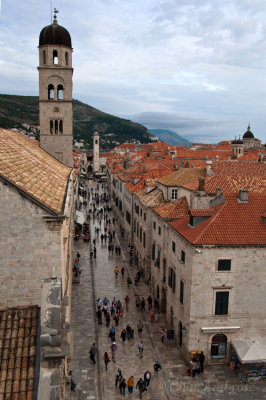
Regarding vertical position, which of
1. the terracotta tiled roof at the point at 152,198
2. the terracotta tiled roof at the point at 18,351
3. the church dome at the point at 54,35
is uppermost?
the church dome at the point at 54,35

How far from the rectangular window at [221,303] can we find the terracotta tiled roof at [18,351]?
12.9m

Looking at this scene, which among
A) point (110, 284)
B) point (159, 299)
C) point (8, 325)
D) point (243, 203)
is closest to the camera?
point (8, 325)

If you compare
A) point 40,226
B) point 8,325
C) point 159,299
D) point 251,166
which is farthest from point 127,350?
point 251,166

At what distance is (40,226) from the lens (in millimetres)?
12961

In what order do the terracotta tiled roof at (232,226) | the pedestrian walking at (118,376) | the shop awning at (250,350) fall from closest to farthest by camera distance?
the pedestrian walking at (118,376)
the shop awning at (250,350)
the terracotta tiled roof at (232,226)

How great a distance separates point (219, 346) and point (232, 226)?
708 cm

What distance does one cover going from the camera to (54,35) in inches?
1428

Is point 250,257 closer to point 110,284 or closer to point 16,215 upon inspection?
point 16,215

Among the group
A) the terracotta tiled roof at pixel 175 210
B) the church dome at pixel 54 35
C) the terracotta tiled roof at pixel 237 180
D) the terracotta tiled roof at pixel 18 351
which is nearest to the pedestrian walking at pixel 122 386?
the terracotta tiled roof at pixel 18 351

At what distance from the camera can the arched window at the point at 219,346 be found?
2035 cm

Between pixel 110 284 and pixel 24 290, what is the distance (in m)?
19.6

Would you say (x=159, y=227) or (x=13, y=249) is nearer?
(x=13, y=249)

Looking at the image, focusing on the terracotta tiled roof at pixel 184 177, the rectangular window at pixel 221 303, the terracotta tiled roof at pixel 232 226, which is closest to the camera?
the terracotta tiled roof at pixel 232 226

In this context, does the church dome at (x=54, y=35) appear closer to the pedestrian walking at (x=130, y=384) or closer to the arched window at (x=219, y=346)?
the arched window at (x=219, y=346)
